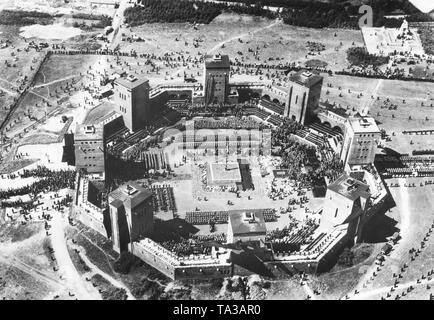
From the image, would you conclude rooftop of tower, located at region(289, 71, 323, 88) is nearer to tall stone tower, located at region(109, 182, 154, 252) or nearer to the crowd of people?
tall stone tower, located at region(109, 182, 154, 252)

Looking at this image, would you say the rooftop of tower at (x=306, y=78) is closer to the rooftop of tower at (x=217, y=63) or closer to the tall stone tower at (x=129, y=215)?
the rooftop of tower at (x=217, y=63)

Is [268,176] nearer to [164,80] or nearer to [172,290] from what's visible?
[172,290]

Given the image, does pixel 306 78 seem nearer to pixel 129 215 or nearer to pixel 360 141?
pixel 360 141

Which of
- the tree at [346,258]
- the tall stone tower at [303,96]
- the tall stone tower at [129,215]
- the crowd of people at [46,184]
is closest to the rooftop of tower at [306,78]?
the tall stone tower at [303,96]

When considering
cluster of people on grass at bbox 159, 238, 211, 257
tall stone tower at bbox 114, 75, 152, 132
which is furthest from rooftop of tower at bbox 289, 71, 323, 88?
cluster of people on grass at bbox 159, 238, 211, 257

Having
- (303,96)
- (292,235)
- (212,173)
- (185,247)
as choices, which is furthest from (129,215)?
(303,96)

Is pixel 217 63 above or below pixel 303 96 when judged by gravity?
above
